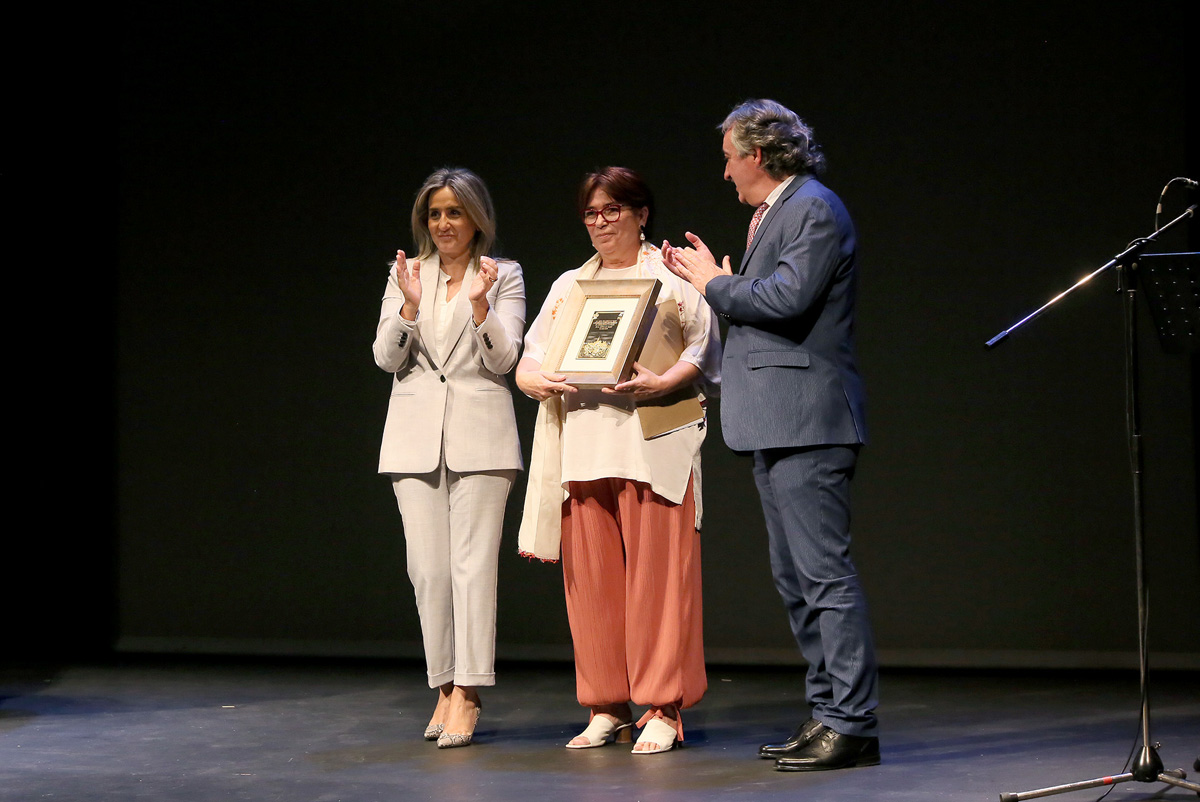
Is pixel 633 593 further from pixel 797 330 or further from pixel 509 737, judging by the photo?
pixel 797 330

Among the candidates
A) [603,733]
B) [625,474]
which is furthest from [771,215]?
[603,733]

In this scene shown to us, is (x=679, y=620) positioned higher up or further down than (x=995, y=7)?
further down

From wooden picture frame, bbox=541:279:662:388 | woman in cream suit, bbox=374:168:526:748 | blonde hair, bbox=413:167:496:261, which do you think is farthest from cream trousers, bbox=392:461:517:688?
blonde hair, bbox=413:167:496:261

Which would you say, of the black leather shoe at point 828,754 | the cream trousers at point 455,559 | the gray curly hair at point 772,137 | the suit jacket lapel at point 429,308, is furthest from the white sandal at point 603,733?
the gray curly hair at point 772,137

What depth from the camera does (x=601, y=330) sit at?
11.3ft

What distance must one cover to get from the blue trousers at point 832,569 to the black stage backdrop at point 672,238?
1.84 meters

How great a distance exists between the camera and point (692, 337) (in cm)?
356

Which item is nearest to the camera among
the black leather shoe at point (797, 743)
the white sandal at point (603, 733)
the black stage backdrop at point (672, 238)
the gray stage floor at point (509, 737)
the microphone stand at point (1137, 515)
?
the microphone stand at point (1137, 515)

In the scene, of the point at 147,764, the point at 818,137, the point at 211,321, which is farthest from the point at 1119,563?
the point at 211,321

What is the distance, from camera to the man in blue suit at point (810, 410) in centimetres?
312

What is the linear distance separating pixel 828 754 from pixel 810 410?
0.82 m

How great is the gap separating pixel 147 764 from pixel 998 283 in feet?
10.9

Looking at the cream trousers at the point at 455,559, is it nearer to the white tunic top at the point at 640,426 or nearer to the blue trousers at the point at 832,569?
the white tunic top at the point at 640,426

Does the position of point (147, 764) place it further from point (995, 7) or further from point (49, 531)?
point (995, 7)
